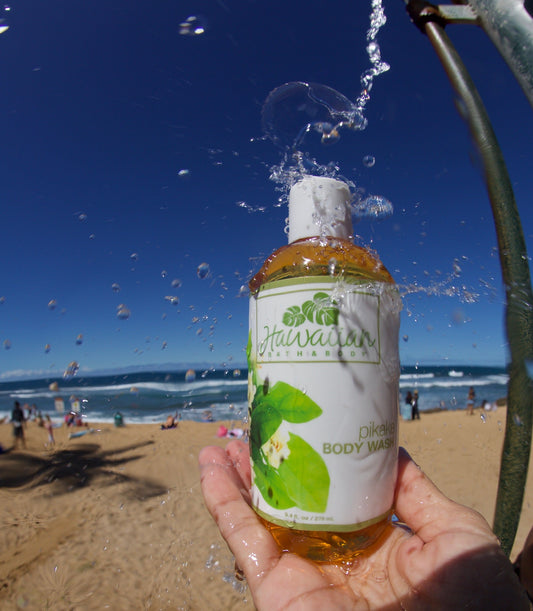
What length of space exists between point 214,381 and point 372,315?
18.2 m

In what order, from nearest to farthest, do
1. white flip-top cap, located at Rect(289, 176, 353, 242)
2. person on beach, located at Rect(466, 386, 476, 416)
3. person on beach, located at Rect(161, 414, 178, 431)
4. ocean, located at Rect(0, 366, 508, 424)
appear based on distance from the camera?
white flip-top cap, located at Rect(289, 176, 353, 242) < person on beach, located at Rect(161, 414, 178, 431) < ocean, located at Rect(0, 366, 508, 424) < person on beach, located at Rect(466, 386, 476, 416)

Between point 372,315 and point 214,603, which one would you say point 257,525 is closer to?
point 372,315

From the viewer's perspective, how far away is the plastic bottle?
112cm

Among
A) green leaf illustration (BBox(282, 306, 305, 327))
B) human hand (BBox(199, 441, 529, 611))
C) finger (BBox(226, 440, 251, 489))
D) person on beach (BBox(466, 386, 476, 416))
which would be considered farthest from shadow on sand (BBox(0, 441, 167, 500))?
person on beach (BBox(466, 386, 476, 416))

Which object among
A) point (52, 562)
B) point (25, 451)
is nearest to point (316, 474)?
point (52, 562)

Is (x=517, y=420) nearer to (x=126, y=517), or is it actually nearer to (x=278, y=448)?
(x=278, y=448)

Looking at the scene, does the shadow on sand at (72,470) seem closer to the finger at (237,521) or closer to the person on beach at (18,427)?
the person on beach at (18,427)

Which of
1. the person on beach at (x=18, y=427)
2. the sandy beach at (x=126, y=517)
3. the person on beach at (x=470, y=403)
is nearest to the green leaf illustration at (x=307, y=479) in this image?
the sandy beach at (x=126, y=517)

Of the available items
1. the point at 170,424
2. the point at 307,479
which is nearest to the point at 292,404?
the point at 307,479

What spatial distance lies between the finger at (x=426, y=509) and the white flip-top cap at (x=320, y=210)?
89 cm

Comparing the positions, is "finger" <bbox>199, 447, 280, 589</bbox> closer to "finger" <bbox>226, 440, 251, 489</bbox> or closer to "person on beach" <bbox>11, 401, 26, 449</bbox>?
"finger" <bbox>226, 440, 251, 489</bbox>

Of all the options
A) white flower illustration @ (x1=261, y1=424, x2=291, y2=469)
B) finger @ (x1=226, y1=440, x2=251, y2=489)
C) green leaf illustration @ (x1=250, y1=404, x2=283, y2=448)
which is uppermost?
green leaf illustration @ (x1=250, y1=404, x2=283, y2=448)

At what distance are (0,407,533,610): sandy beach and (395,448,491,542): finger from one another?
2.76 meters

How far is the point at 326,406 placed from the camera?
3.66 ft
